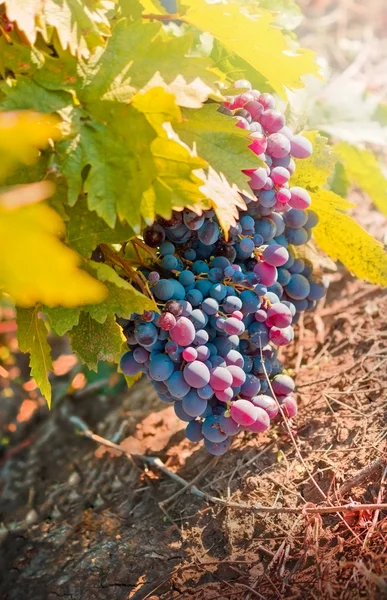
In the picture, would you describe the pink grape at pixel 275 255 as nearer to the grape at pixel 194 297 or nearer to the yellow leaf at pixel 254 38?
the grape at pixel 194 297

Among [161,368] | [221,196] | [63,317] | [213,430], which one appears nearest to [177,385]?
[161,368]

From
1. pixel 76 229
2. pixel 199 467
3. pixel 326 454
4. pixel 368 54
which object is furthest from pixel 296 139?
pixel 368 54

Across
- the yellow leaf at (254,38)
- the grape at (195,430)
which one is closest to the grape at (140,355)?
the grape at (195,430)

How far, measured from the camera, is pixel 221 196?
1.19 m

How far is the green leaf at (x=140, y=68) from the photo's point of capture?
112 cm

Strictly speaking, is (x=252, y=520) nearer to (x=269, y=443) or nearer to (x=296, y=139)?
(x=269, y=443)

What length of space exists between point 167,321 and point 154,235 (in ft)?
0.68

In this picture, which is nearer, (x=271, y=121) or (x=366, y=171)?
(x=271, y=121)

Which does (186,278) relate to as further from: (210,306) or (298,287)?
(298,287)

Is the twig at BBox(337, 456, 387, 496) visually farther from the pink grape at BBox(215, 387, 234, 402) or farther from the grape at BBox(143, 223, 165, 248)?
the grape at BBox(143, 223, 165, 248)

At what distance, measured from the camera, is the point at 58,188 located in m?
1.15

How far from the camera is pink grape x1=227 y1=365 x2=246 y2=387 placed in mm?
1281

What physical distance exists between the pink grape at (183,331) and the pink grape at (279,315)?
229mm

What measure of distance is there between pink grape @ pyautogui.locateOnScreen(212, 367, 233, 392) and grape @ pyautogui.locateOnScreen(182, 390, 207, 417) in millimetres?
44
